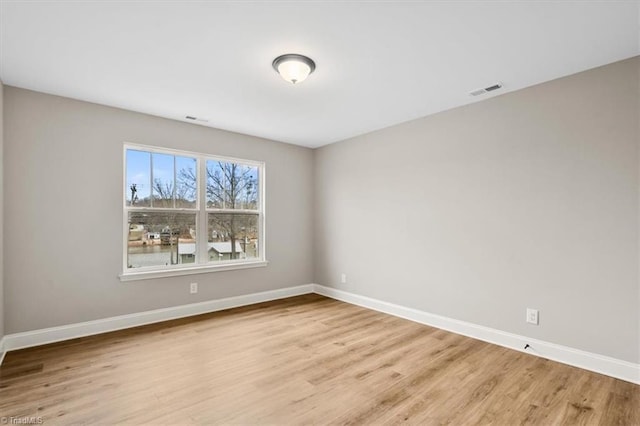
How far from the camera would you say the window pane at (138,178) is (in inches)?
150

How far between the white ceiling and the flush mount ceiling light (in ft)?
0.24

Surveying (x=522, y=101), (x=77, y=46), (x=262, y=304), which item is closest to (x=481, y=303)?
(x=522, y=101)

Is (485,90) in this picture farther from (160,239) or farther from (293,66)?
(160,239)

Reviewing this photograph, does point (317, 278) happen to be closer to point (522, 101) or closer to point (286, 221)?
point (286, 221)

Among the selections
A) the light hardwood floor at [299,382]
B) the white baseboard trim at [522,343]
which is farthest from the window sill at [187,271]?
the white baseboard trim at [522,343]

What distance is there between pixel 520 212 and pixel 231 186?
3.73 metres

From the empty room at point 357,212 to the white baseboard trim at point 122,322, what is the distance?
1.0 inches

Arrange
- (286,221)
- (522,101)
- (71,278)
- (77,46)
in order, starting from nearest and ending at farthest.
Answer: (77,46)
(522,101)
(71,278)
(286,221)

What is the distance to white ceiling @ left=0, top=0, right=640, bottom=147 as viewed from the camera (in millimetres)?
1986

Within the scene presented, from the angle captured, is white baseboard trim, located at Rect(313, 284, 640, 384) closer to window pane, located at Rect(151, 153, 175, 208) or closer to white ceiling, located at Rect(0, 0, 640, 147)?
white ceiling, located at Rect(0, 0, 640, 147)

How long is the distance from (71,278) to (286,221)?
2.89 m

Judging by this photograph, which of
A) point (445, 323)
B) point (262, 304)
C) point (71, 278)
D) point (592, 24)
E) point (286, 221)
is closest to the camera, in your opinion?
point (592, 24)

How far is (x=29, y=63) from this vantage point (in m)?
2.62

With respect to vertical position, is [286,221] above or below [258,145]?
below
